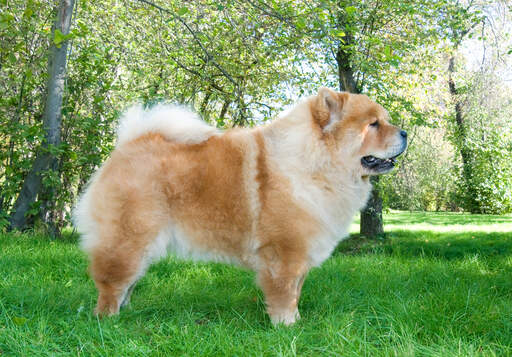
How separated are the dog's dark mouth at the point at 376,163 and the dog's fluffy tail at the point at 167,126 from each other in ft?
3.99

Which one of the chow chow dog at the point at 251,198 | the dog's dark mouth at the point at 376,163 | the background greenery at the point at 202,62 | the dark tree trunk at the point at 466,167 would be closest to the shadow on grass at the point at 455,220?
the dark tree trunk at the point at 466,167

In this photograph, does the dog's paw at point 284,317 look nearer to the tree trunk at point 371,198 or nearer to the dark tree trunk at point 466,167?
the tree trunk at point 371,198

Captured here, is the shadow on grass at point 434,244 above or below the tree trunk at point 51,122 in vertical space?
below

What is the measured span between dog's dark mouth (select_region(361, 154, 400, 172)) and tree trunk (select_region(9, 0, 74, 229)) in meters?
4.44

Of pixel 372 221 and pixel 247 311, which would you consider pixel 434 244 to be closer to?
pixel 372 221

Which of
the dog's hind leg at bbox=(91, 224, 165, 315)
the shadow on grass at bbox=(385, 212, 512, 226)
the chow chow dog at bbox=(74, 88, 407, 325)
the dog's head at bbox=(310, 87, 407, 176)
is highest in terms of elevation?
the dog's head at bbox=(310, 87, 407, 176)

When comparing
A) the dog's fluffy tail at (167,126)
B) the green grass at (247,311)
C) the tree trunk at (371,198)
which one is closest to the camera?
the green grass at (247,311)

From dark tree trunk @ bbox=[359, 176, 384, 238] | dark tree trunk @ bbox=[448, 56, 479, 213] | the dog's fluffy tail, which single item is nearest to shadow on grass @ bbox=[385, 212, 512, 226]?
dark tree trunk @ bbox=[448, 56, 479, 213]

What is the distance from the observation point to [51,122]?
588cm

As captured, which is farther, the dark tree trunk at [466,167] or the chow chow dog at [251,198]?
the dark tree trunk at [466,167]

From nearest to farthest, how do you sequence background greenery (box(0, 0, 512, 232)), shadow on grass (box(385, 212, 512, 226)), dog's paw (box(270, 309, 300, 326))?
dog's paw (box(270, 309, 300, 326)), background greenery (box(0, 0, 512, 232)), shadow on grass (box(385, 212, 512, 226))

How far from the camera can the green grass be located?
2338mm

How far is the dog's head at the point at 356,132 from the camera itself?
319cm

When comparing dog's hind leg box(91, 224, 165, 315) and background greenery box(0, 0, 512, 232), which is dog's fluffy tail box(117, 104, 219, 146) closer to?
dog's hind leg box(91, 224, 165, 315)
